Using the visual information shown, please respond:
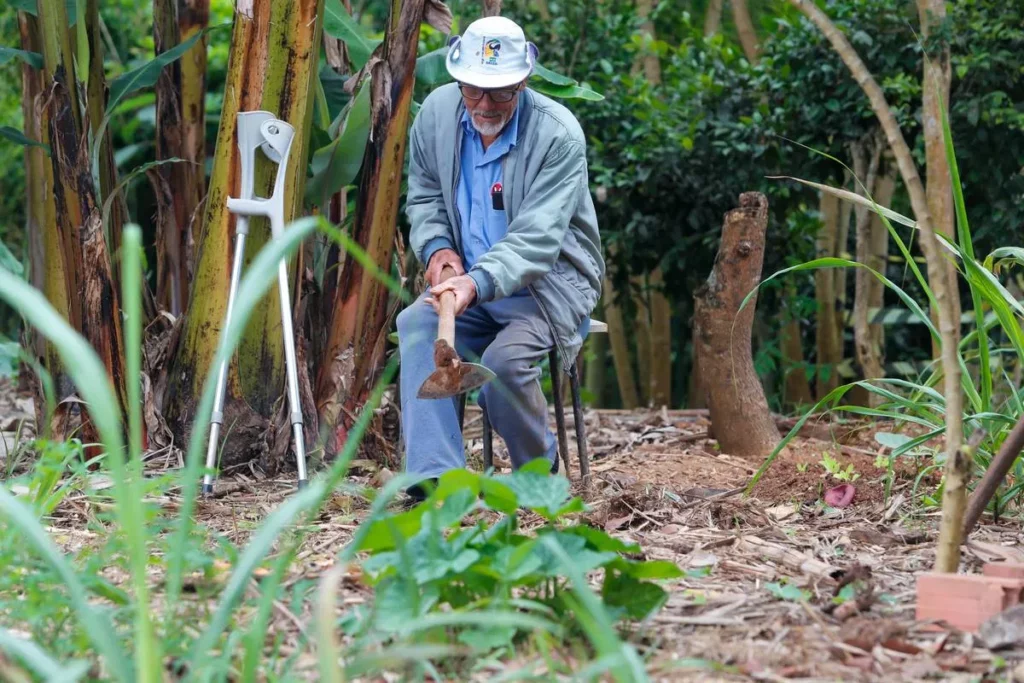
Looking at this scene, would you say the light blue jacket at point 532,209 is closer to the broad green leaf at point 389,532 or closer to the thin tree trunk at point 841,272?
the broad green leaf at point 389,532

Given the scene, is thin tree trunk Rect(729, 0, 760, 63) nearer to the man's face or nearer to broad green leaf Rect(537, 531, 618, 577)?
the man's face

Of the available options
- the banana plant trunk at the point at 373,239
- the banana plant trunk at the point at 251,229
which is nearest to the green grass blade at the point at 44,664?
the banana plant trunk at the point at 251,229

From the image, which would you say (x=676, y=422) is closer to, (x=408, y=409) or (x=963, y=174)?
(x=963, y=174)

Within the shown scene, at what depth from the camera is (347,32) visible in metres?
3.87

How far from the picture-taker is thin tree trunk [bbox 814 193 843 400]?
5.84 m

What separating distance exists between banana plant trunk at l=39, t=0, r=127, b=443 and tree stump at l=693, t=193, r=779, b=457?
6.69 ft

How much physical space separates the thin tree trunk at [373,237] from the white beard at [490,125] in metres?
0.52

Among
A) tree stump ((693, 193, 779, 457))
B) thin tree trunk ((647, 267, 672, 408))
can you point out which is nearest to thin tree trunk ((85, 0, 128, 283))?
tree stump ((693, 193, 779, 457))

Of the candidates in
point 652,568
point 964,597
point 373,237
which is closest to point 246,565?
point 652,568

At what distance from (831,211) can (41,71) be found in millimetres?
4124

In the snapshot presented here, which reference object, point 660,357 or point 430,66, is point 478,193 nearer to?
point 430,66

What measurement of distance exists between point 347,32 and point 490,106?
1.06 metres

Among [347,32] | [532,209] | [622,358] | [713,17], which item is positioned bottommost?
[622,358]

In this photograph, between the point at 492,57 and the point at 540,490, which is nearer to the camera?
the point at 540,490
